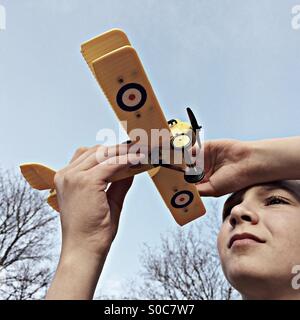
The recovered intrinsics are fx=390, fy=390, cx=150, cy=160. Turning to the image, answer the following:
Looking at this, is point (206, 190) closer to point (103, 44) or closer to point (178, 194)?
point (178, 194)

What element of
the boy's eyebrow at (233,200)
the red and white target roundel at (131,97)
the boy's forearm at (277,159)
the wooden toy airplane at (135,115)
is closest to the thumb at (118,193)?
the wooden toy airplane at (135,115)

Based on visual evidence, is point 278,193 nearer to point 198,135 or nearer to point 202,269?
point 198,135

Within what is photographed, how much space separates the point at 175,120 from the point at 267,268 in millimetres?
743

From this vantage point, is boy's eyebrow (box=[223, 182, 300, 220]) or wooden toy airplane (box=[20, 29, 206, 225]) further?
boy's eyebrow (box=[223, 182, 300, 220])

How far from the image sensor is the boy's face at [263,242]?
142cm

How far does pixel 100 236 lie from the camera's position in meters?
1.46

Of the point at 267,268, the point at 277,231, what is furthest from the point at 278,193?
the point at 267,268

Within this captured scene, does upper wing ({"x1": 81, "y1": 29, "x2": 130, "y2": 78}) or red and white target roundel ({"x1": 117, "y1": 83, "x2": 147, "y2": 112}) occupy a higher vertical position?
upper wing ({"x1": 81, "y1": 29, "x2": 130, "y2": 78})

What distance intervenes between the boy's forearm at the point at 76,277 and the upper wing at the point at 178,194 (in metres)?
0.56

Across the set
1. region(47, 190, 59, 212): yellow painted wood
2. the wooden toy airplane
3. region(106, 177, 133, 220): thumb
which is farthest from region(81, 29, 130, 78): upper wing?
region(47, 190, 59, 212): yellow painted wood

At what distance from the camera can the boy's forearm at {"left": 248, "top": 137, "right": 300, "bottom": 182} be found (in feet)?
5.25

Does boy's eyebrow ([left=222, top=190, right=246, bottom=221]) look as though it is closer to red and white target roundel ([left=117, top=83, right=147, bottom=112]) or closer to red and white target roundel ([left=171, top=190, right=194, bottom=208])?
red and white target roundel ([left=171, top=190, right=194, bottom=208])

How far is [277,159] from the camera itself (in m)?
1.63
